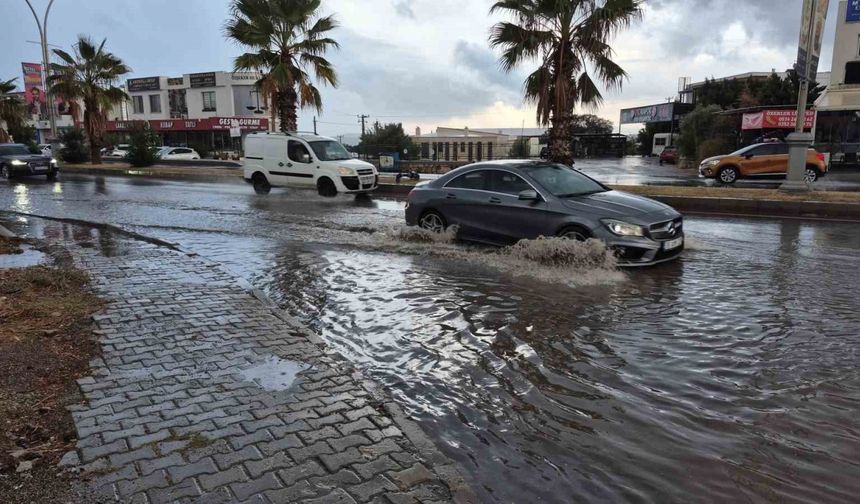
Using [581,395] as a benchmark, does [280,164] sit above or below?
above

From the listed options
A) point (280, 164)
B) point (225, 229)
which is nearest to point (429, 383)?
point (225, 229)

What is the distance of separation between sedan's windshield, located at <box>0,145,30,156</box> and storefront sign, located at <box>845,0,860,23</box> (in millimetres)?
46645

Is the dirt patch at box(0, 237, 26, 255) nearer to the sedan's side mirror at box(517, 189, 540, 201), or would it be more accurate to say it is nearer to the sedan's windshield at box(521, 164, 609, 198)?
the sedan's side mirror at box(517, 189, 540, 201)

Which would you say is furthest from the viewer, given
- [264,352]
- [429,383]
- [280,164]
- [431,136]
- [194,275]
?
[431,136]

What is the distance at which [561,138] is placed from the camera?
16547mm

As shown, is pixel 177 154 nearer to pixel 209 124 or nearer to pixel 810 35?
pixel 209 124

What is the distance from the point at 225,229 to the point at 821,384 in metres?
10.6

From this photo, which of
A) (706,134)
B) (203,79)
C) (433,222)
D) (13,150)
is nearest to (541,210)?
(433,222)

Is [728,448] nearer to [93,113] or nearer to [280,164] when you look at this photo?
[280,164]

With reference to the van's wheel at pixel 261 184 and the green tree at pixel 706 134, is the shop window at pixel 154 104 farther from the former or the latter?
the green tree at pixel 706 134

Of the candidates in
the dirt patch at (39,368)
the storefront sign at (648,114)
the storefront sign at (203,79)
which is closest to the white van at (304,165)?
the dirt patch at (39,368)

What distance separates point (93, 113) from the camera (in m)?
32.7

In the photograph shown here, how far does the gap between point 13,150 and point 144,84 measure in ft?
132

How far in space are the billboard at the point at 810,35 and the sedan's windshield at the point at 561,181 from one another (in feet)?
34.1
